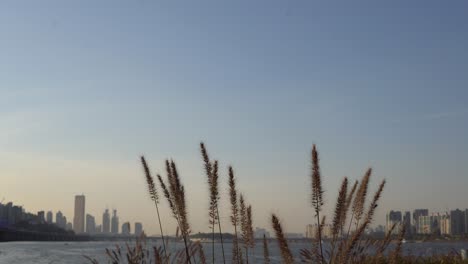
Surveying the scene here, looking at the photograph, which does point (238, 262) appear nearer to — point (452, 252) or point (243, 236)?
point (243, 236)

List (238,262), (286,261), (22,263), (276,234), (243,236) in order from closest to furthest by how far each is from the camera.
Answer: (276,234) < (286,261) < (243,236) < (238,262) < (22,263)

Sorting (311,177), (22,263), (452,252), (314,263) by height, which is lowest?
(22,263)

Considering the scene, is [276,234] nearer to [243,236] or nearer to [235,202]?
[235,202]

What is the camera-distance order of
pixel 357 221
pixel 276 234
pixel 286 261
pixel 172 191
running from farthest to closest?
1. pixel 172 191
2. pixel 357 221
3. pixel 286 261
4. pixel 276 234

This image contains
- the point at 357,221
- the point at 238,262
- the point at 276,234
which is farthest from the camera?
the point at 238,262

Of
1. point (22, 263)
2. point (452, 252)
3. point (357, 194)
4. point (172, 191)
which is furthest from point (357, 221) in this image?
point (22, 263)

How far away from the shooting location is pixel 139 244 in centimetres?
588

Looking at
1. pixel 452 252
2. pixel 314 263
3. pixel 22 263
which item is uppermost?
pixel 314 263

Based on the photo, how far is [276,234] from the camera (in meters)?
3.72

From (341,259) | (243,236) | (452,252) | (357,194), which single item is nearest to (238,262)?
(243,236)

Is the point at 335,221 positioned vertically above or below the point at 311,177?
below

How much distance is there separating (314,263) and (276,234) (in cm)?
129

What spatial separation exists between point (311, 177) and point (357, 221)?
880 millimetres

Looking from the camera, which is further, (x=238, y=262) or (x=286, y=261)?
(x=238, y=262)
